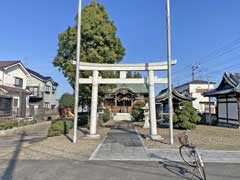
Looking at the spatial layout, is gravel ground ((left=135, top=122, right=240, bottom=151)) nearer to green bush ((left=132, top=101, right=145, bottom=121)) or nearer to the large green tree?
the large green tree

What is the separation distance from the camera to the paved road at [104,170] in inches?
188

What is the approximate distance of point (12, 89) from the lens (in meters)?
24.5

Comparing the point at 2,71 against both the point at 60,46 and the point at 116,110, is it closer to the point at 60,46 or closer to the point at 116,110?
the point at 60,46

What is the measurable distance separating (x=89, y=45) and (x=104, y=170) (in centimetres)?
1109

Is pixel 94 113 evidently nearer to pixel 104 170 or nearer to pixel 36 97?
pixel 104 170

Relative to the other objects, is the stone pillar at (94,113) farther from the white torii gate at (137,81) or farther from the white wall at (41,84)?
the white wall at (41,84)

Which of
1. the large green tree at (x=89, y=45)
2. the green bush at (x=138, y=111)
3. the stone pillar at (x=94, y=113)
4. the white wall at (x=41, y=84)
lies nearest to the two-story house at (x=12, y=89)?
the white wall at (x=41, y=84)

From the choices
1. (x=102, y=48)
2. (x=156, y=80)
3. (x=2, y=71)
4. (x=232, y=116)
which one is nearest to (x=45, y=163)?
(x=156, y=80)

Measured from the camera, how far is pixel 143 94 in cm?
3603

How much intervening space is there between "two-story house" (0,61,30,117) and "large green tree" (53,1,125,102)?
33.7ft

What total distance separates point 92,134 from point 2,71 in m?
19.0

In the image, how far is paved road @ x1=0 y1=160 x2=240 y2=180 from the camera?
478 cm

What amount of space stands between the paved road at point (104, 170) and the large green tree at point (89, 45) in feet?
30.9

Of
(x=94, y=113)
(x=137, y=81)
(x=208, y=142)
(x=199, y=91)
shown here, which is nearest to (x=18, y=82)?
(x=94, y=113)
